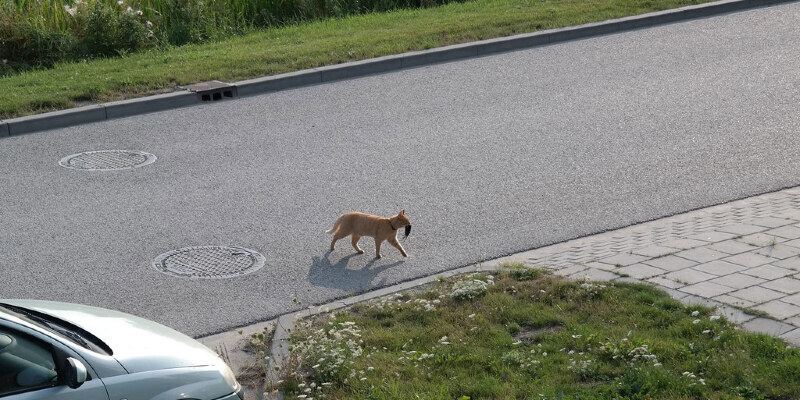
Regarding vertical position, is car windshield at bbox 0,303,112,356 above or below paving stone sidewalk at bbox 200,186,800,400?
above

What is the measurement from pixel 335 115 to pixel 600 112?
3302 millimetres

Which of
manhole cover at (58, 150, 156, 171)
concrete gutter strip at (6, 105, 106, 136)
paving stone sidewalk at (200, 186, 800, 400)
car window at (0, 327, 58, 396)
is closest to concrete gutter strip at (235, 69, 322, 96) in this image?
concrete gutter strip at (6, 105, 106, 136)

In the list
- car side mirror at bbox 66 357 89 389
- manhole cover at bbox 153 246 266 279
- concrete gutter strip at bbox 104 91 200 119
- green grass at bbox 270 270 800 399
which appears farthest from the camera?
concrete gutter strip at bbox 104 91 200 119

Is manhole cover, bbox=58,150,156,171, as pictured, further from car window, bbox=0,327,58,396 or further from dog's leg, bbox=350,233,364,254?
car window, bbox=0,327,58,396

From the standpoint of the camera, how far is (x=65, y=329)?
15.8 ft

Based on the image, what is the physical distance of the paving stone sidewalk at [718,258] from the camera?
668 centimetres

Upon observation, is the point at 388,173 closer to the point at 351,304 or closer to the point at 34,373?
the point at 351,304

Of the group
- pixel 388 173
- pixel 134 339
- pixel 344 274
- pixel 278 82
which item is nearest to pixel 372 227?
pixel 344 274

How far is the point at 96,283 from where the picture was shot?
778 cm

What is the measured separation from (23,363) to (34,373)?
71 millimetres

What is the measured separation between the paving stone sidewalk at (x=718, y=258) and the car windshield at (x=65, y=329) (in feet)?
12.5

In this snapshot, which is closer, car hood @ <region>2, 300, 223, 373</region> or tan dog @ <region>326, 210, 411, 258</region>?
car hood @ <region>2, 300, 223, 373</region>

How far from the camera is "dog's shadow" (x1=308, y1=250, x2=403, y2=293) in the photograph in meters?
7.77

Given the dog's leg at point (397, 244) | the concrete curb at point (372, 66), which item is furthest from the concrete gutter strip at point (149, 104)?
the dog's leg at point (397, 244)
